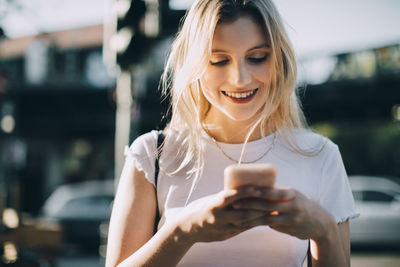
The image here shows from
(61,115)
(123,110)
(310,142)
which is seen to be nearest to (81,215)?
Result: (123,110)

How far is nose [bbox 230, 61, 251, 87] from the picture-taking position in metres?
1.53

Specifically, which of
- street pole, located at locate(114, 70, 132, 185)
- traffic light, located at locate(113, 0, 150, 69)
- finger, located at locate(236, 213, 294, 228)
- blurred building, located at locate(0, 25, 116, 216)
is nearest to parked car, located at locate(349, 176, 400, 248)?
street pole, located at locate(114, 70, 132, 185)

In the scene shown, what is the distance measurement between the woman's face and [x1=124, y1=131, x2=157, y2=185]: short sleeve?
275 millimetres

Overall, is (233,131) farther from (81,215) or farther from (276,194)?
(81,215)

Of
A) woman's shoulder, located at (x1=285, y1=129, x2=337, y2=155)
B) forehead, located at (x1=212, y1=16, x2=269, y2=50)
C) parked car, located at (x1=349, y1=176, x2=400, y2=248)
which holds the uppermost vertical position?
forehead, located at (x1=212, y1=16, x2=269, y2=50)

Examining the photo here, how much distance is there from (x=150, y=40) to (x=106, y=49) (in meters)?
0.59

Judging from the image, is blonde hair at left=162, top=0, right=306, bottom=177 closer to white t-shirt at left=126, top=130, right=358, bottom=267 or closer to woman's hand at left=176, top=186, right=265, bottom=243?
white t-shirt at left=126, top=130, right=358, bottom=267


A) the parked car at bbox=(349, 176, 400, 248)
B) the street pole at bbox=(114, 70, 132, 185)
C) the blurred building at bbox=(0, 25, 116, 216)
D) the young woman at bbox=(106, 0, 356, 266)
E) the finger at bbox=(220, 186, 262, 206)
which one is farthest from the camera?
the blurred building at bbox=(0, 25, 116, 216)

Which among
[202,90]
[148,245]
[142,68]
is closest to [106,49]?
[142,68]

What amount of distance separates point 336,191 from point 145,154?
27.4 inches

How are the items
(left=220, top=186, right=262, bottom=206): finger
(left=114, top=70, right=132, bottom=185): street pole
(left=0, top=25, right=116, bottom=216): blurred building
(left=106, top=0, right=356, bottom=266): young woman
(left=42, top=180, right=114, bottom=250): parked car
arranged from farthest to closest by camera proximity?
(left=0, top=25, right=116, bottom=216): blurred building < (left=42, top=180, right=114, bottom=250): parked car < (left=114, top=70, right=132, bottom=185): street pole < (left=106, top=0, right=356, bottom=266): young woman < (left=220, top=186, right=262, bottom=206): finger

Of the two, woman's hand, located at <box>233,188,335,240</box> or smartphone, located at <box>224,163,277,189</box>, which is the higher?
smartphone, located at <box>224,163,277,189</box>

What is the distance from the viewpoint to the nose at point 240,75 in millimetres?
1532

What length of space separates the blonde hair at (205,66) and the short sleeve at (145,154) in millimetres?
74
